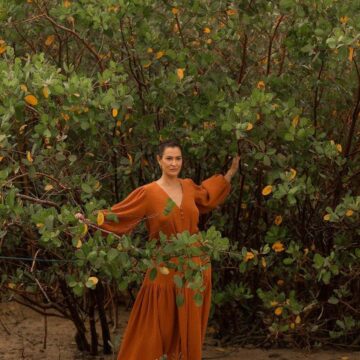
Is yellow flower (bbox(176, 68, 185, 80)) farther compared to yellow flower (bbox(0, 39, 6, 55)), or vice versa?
yellow flower (bbox(0, 39, 6, 55))

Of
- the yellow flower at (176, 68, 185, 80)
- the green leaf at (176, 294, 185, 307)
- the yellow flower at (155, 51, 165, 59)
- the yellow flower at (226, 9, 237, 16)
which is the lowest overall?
the green leaf at (176, 294, 185, 307)

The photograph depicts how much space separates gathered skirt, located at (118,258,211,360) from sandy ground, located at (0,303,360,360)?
0.79m

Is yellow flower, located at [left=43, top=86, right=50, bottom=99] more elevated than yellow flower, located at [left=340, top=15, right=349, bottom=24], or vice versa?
yellow flower, located at [left=340, top=15, right=349, bottom=24]

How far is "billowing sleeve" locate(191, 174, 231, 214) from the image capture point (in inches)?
187

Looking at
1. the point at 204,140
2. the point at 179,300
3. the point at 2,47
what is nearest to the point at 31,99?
the point at 2,47

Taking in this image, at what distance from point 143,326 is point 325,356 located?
1.55 meters

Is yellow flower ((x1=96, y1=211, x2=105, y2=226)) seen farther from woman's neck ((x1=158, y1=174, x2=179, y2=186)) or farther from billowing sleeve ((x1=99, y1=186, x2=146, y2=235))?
woman's neck ((x1=158, y1=174, x2=179, y2=186))

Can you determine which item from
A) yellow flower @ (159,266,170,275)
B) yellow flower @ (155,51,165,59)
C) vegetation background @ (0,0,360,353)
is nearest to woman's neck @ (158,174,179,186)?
vegetation background @ (0,0,360,353)

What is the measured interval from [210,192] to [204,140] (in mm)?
282

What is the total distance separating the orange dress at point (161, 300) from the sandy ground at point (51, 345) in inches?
31.5

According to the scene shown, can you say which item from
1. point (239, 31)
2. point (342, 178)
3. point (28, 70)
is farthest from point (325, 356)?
point (28, 70)

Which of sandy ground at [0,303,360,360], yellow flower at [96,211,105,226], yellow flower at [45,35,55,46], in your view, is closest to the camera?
yellow flower at [96,211,105,226]

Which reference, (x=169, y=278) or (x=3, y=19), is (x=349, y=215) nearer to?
(x=169, y=278)

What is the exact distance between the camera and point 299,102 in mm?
5391
